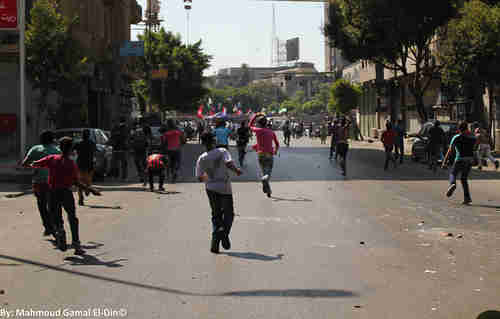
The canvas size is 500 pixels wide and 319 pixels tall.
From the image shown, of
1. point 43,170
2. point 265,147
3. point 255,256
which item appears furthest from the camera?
point 265,147

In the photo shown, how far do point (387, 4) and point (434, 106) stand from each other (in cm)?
1323

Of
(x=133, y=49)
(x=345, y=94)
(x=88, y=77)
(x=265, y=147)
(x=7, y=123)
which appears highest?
(x=133, y=49)

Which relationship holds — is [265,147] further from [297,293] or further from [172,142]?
[297,293]

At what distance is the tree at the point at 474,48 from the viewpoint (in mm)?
33219

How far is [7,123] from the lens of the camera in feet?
117

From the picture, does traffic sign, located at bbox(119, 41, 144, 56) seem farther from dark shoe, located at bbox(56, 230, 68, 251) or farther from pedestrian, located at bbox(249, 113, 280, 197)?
dark shoe, located at bbox(56, 230, 68, 251)

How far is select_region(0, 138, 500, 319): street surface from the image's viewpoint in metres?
6.95

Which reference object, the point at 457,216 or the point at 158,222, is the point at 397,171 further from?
the point at 158,222

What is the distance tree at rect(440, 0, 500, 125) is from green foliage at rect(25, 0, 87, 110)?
16.8 metres

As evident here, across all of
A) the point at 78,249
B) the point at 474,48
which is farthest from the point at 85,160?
the point at 474,48

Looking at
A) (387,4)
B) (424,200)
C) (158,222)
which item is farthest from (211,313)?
(387,4)

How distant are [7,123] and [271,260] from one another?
29.2m

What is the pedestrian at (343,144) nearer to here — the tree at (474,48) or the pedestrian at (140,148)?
the pedestrian at (140,148)

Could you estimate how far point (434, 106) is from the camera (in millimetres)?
50406
